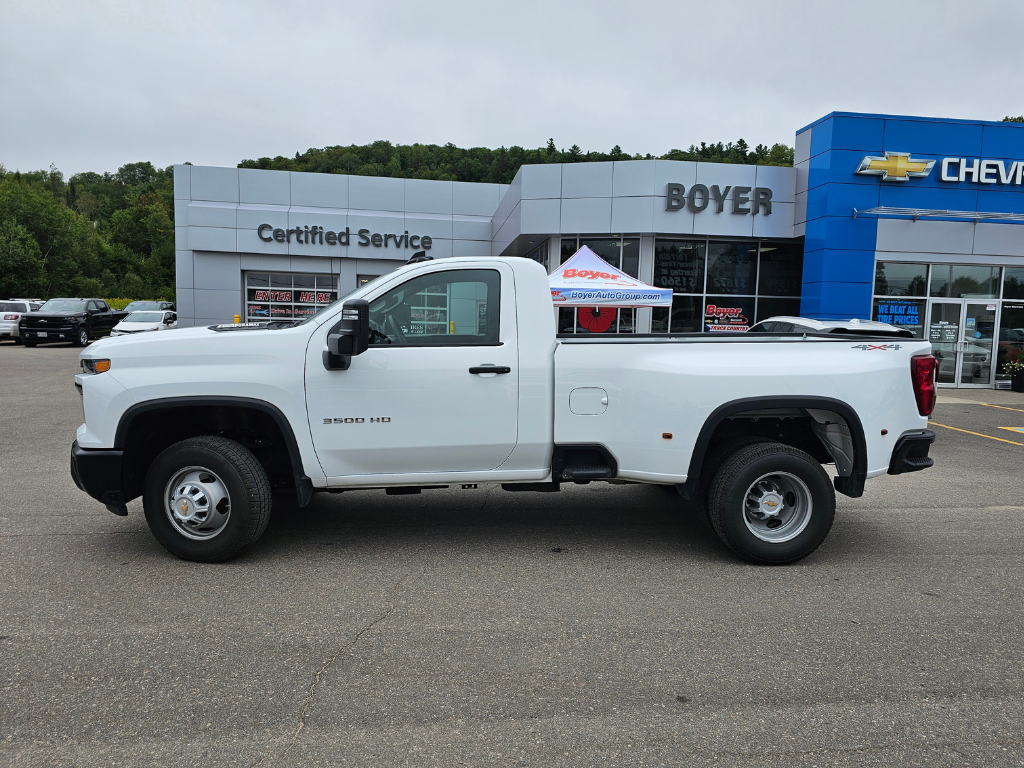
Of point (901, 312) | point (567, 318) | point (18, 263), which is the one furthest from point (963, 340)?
point (18, 263)

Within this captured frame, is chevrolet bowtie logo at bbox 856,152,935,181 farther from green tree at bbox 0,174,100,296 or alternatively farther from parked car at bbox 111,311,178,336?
green tree at bbox 0,174,100,296

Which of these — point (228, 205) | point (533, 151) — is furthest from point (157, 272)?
point (228, 205)

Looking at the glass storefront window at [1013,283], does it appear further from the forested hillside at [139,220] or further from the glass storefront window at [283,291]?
the glass storefront window at [283,291]

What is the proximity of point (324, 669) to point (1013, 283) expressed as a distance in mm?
20200

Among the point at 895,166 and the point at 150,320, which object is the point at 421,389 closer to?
the point at 895,166

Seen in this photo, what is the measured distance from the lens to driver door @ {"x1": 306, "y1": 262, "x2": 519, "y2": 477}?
14.8 feet

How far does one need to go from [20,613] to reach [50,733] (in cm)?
139

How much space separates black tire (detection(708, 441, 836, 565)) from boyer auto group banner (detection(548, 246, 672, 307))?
28.1 feet

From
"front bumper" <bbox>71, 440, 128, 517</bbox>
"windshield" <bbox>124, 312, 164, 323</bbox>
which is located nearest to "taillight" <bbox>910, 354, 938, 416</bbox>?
"front bumper" <bbox>71, 440, 128, 517</bbox>

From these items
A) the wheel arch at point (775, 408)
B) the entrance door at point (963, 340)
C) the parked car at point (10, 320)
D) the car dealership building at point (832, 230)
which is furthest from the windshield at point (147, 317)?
the wheel arch at point (775, 408)

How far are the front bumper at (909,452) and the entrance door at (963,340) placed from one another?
1493 cm

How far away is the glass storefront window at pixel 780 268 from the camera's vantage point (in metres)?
19.2

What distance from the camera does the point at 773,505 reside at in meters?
4.77

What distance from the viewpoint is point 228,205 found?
28.8 metres
